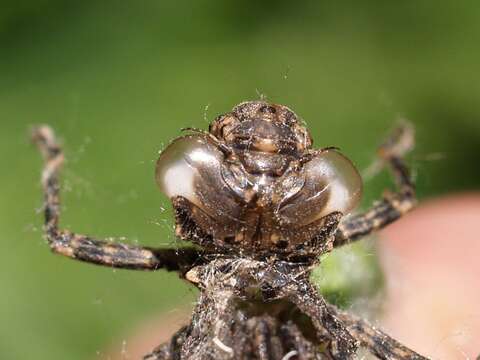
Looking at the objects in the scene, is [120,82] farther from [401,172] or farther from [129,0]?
[401,172]

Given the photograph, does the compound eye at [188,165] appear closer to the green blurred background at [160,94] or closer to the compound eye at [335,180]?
the compound eye at [335,180]

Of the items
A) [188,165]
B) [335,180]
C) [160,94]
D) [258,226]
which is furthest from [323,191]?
[160,94]

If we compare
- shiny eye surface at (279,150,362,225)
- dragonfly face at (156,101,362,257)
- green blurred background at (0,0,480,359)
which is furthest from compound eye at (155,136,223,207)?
green blurred background at (0,0,480,359)

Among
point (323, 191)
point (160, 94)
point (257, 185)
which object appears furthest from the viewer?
point (160, 94)

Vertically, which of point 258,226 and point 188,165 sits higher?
point 188,165

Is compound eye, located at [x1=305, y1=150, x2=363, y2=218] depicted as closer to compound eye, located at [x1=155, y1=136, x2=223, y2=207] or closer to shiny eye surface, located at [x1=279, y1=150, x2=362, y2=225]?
shiny eye surface, located at [x1=279, y1=150, x2=362, y2=225]

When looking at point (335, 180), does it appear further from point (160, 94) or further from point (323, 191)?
point (160, 94)

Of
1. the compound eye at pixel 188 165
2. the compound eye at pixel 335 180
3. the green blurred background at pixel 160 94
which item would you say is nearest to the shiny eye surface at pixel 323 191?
the compound eye at pixel 335 180

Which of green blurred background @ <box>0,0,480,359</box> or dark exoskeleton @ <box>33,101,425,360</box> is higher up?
green blurred background @ <box>0,0,480,359</box>
